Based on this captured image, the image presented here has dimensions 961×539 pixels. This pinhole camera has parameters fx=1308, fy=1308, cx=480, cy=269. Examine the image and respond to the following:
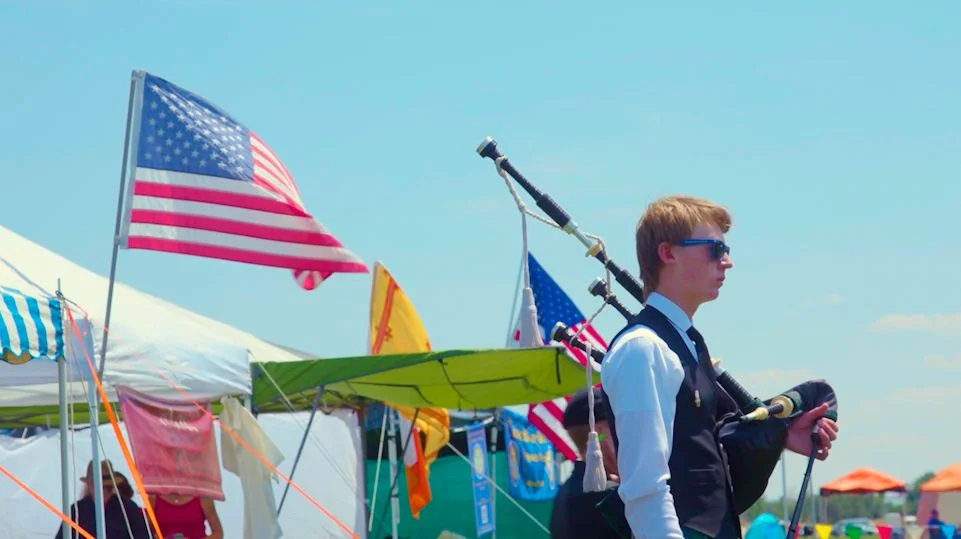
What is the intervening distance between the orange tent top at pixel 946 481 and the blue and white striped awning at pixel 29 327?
20.5 m

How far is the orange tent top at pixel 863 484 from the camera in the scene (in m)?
30.7

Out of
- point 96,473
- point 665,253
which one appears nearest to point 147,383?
point 96,473

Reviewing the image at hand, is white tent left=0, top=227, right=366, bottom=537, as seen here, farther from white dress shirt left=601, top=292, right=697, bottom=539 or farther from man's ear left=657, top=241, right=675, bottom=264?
white dress shirt left=601, top=292, right=697, bottom=539

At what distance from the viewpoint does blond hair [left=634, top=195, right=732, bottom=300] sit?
281 cm

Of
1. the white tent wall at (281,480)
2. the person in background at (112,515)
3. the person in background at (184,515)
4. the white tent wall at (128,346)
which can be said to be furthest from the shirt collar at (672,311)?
the white tent wall at (281,480)

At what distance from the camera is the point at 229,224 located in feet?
23.6

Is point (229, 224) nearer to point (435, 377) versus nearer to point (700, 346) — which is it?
point (435, 377)

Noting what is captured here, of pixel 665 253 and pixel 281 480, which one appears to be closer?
pixel 665 253

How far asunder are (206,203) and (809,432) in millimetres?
4947

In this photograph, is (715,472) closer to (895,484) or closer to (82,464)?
(82,464)

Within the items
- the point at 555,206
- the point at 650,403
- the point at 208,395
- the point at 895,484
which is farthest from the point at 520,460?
the point at 895,484

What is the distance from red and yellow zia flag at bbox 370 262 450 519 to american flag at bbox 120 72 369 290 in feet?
15.4

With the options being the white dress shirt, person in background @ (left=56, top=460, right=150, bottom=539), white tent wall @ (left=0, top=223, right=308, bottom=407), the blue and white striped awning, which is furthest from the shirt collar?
person in background @ (left=56, top=460, right=150, bottom=539)

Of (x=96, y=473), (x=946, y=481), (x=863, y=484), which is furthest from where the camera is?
(x=863, y=484)
